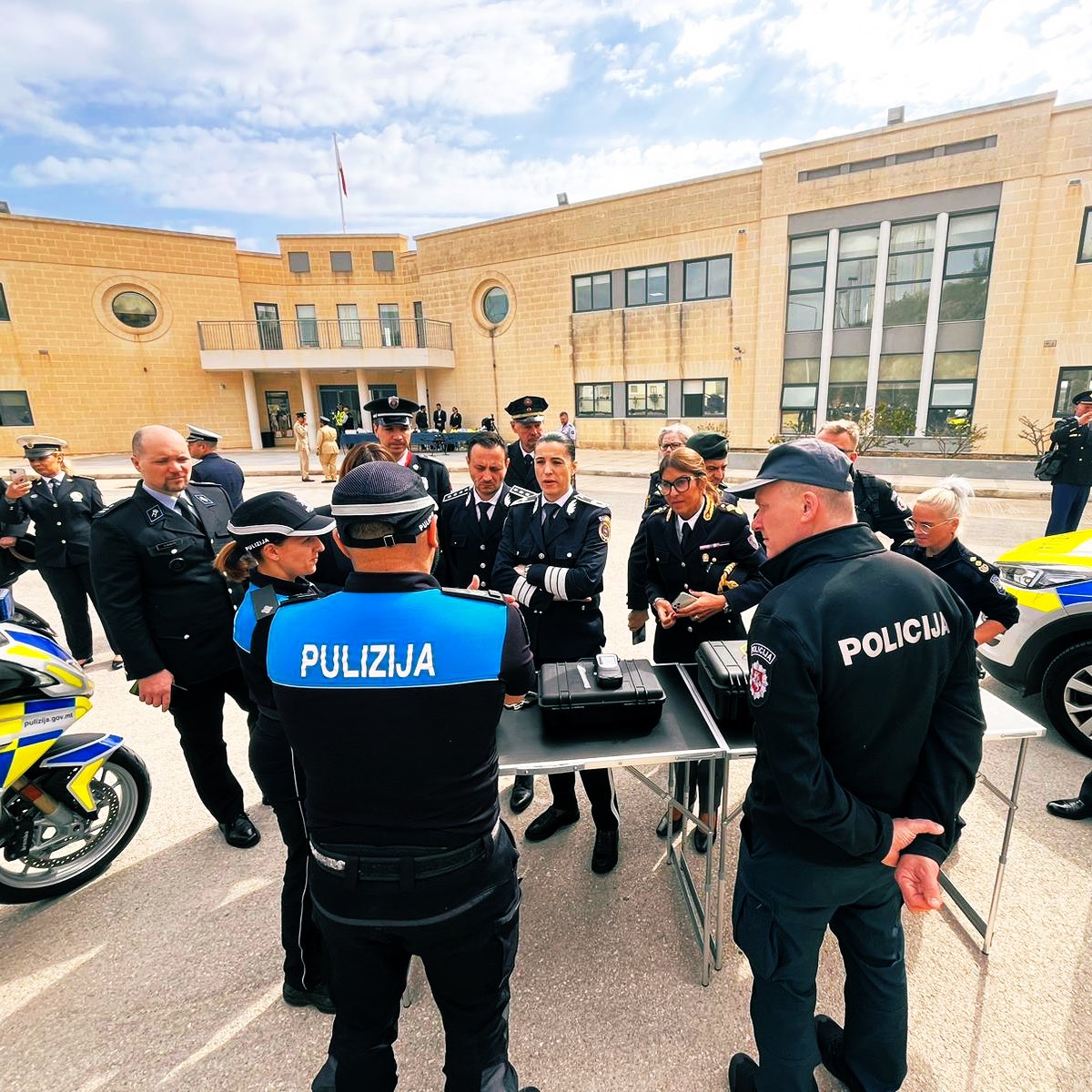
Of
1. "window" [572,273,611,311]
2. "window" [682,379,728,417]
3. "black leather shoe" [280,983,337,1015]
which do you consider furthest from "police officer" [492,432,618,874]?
"window" [572,273,611,311]

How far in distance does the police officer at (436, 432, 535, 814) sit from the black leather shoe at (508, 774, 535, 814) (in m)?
1.24

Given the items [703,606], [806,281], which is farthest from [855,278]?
[703,606]

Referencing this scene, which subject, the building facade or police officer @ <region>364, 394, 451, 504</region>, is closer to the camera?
police officer @ <region>364, 394, 451, 504</region>

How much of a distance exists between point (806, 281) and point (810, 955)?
77.0 ft

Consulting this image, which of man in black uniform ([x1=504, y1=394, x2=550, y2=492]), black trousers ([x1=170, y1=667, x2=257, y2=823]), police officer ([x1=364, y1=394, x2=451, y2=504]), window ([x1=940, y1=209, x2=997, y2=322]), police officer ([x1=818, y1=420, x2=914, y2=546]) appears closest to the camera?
black trousers ([x1=170, y1=667, x2=257, y2=823])

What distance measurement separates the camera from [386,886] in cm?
147

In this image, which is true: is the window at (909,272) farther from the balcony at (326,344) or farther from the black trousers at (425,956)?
the black trousers at (425,956)

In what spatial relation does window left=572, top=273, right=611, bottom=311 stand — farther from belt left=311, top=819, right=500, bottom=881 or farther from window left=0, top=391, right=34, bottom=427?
belt left=311, top=819, right=500, bottom=881

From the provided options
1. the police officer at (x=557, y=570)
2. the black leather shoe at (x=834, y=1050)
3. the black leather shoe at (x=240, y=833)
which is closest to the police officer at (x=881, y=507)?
the police officer at (x=557, y=570)

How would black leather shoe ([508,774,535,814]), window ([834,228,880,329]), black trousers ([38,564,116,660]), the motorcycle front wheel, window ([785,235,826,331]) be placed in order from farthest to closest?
window ([785,235,826,331]), window ([834,228,880,329]), black trousers ([38,564,116,660]), black leather shoe ([508,774,535,814]), the motorcycle front wheel

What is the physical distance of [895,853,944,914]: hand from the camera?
159 cm

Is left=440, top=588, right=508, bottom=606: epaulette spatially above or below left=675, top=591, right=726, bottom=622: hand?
above

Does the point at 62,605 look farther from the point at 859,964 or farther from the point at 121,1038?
the point at 859,964

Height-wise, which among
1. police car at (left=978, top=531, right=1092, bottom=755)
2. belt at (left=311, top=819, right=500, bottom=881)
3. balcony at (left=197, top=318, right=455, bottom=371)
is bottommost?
police car at (left=978, top=531, right=1092, bottom=755)
